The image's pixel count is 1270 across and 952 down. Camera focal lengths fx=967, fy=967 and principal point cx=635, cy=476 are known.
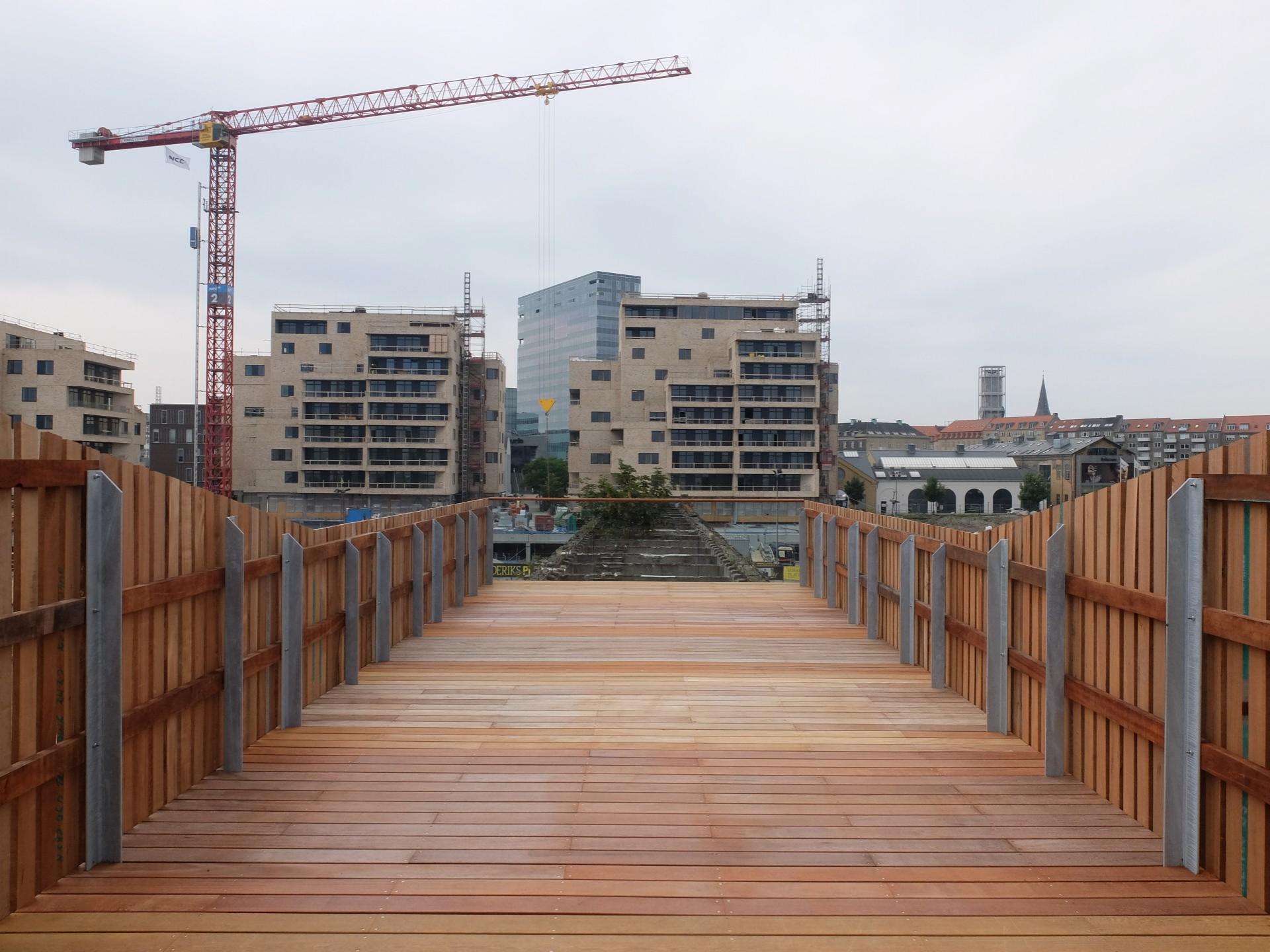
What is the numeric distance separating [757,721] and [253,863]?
3452mm

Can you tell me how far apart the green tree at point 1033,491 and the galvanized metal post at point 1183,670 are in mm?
94335

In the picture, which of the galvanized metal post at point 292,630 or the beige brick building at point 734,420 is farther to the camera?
the beige brick building at point 734,420

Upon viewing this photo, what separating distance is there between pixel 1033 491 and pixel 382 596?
94.6 metres

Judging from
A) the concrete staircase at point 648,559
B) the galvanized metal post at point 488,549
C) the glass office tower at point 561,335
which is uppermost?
the glass office tower at point 561,335

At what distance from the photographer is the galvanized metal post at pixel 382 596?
841 cm

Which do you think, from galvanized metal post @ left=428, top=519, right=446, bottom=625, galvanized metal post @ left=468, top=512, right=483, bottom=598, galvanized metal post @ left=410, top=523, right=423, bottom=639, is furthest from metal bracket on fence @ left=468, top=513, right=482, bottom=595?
galvanized metal post @ left=410, top=523, right=423, bottom=639

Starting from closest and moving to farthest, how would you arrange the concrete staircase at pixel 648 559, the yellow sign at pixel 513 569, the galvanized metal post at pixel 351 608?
the galvanized metal post at pixel 351 608
the concrete staircase at pixel 648 559
the yellow sign at pixel 513 569

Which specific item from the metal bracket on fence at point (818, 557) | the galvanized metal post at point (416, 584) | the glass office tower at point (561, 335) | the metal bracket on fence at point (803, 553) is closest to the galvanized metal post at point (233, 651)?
the galvanized metal post at point (416, 584)

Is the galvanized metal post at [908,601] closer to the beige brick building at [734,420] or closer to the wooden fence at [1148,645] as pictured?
the wooden fence at [1148,645]

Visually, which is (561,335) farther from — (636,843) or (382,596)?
(636,843)

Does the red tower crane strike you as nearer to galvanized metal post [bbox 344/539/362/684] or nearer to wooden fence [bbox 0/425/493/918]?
galvanized metal post [bbox 344/539/362/684]

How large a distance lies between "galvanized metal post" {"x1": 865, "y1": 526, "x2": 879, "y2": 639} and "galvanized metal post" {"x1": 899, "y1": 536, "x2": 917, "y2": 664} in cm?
124

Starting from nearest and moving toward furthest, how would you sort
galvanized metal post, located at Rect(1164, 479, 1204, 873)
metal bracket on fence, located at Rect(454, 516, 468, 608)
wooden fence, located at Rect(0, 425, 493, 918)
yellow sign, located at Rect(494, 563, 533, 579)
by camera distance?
wooden fence, located at Rect(0, 425, 493, 918), galvanized metal post, located at Rect(1164, 479, 1204, 873), metal bracket on fence, located at Rect(454, 516, 468, 608), yellow sign, located at Rect(494, 563, 533, 579)

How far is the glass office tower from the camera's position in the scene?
146 meters
